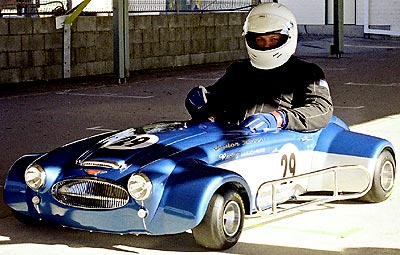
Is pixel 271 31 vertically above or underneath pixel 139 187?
above

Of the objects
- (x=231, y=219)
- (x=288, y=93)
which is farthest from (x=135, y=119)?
(x=231, y=219)

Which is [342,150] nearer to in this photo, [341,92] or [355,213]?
[355,213]

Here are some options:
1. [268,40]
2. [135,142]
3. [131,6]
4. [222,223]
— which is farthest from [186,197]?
[131,6]

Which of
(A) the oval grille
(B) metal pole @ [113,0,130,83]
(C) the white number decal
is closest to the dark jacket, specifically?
(C) the white number decal

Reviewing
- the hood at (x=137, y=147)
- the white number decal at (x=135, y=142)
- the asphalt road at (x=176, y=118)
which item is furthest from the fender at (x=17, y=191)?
the white number decal at (x=135, y=142)

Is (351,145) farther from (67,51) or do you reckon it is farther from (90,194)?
(67,51)

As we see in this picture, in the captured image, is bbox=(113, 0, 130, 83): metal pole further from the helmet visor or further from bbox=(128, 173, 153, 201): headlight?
bbox=(128, 173, 153, 201): headlight

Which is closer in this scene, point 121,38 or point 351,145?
point 351,145

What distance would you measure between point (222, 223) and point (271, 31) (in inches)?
68.5

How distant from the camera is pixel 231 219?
587cm

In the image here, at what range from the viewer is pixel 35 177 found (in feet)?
19.9

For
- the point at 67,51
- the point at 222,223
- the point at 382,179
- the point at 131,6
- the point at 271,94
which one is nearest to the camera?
the point at 222,223

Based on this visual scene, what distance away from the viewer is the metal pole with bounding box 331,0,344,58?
22.5 m

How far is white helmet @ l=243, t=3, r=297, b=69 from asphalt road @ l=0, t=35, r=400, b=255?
117cm
